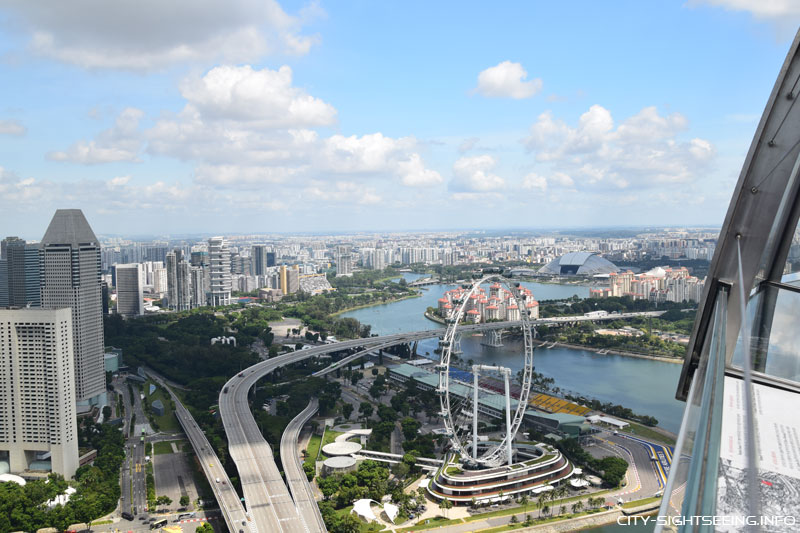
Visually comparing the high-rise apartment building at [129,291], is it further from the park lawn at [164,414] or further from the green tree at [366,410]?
→ the green tree at [366,410]

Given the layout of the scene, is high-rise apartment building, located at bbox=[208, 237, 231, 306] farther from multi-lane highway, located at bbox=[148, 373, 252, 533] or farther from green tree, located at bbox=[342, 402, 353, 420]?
green tree, located at bbox=[342, 402, 353, 420]

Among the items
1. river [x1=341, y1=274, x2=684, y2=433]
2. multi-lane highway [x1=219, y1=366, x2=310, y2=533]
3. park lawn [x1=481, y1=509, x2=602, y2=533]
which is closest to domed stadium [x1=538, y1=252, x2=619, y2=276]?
river [x1=341, y1=274, x2=684, y2=433]

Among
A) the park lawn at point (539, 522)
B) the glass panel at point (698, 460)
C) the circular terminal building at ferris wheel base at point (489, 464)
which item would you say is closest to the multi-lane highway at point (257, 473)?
the circular terminal building at ferris wheel base at point (489, 464)

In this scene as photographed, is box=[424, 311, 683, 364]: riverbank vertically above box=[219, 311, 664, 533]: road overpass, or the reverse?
box=[219, 311, 664, 533]: road overpass

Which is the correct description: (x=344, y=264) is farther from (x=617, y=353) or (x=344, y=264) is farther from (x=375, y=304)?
(x=617, y=353)

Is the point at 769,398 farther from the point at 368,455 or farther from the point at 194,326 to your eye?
the point at 194,326
